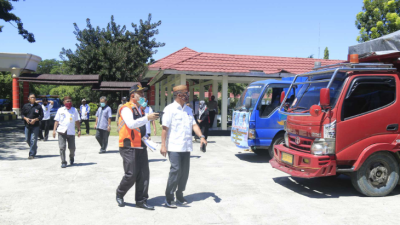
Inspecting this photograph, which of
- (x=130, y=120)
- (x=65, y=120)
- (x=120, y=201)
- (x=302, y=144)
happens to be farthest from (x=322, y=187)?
(x=65, y=120)

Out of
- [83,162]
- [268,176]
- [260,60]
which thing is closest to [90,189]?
[83,162]

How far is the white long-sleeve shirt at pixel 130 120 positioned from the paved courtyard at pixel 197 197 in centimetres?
131

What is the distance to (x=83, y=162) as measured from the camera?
9.29 metres

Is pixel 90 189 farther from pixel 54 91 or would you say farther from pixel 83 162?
pixel 54 91

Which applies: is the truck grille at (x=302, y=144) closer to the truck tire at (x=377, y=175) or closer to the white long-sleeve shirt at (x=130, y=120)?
the truck tire at (x=377, y=175)

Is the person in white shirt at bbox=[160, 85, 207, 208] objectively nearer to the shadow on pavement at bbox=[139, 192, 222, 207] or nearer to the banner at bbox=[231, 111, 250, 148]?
the shadow on pavement at bbox=[139, 192, 222, 207]

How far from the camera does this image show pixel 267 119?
9.40 metres

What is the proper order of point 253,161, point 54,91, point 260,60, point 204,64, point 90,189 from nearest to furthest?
point 90,189 → point 253,161 → point 204,64 → point 260,60 → point 54,91

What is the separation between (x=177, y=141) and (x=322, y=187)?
132 inches

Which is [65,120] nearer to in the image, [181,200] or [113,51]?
[181,200]

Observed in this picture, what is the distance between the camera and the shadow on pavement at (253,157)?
9891mm

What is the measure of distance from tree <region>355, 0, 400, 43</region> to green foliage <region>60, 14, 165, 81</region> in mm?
20430

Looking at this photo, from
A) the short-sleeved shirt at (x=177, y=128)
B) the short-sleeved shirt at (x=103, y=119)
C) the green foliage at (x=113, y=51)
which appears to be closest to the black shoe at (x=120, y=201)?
the short-sleeved shirt at (x=177, y=128)

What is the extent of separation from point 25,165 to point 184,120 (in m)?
5.60
